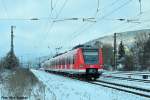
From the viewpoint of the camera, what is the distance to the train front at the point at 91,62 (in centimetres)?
3969

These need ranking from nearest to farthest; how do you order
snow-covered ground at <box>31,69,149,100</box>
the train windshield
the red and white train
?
snow-covered ground at <box>31,69,149,100</box> → the red and white train → the train windshield

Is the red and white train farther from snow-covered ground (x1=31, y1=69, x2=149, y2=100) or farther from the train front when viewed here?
snow-covered ground (x1=31, y1=69, x2=149, y2=100)

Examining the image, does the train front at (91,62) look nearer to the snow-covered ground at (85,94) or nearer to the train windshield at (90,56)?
the train windshield at (90,56)

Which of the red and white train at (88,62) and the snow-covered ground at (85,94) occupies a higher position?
the red and white train at (88,62)

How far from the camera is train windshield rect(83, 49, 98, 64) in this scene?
40.0 metres

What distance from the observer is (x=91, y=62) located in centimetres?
4000

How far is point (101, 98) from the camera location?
18.8 meters

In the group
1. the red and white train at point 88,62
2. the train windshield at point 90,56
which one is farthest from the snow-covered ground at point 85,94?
the train windshield at point 90,56

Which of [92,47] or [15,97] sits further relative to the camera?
[92,47]

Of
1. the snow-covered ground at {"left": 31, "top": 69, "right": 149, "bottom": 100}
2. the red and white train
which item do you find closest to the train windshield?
the red and white train

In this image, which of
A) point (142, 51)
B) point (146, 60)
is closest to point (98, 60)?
point (146, 60)

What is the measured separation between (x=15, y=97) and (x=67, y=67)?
3220 centimetres

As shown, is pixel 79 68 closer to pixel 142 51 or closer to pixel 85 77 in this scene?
pixel 85 77

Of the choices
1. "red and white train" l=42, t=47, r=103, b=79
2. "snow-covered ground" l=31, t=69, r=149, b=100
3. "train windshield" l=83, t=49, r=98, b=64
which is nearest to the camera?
"snow-covered ground" l=31, t=69, r=149, b=100
